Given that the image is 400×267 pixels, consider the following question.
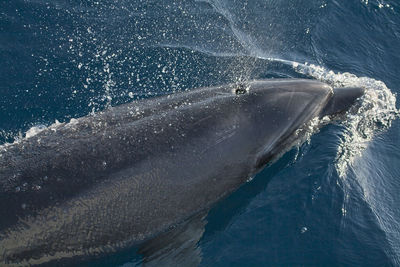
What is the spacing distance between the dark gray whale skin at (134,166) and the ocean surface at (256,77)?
1.81ft

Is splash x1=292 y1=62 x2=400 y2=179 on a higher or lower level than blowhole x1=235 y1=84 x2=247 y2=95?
lower

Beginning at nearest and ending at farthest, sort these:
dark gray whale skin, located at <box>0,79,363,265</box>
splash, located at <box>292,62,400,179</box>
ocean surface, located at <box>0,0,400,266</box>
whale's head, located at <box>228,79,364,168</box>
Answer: dark gray whale skin, located at <box>0,79,363,265</box> → whale's head, located at <box>228,79,364,168</box> → ocean surface, located at <box>0,0,400,266</box> → splash, located at <box>292,62,400,179</box>

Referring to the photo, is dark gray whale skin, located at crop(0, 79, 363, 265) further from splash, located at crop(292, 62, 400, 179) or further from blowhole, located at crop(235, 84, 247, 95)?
splash, located at crop(292, 62, 400, 179)

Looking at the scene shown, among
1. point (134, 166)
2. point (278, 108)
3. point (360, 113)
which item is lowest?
point (360, 113)

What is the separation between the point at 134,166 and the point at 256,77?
5.41m

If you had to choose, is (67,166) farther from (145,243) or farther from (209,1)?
(209,1)

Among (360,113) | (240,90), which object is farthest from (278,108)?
(360,113)

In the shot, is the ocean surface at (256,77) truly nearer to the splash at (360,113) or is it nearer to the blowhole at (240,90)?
the splash at (360,113)

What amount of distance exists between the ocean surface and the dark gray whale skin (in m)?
0.55

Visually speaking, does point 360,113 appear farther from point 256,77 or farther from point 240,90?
point 240,90

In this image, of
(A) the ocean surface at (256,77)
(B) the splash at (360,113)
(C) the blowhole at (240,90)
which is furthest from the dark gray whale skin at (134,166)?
(B) the splash at (360,113)

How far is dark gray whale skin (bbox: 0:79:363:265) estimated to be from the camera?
6.64 meters

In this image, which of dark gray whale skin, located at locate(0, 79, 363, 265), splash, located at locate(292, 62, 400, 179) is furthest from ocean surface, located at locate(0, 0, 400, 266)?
dark gray whale skin, located at locate(0, 79, 363, 265)

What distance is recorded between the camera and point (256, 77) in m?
11.6
